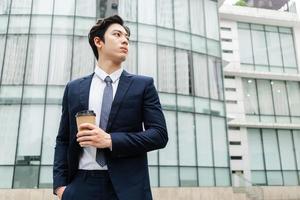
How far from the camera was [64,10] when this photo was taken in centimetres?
1827

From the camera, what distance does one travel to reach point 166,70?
62.1ft

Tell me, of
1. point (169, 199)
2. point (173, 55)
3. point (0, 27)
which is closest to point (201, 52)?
point (173, 55)

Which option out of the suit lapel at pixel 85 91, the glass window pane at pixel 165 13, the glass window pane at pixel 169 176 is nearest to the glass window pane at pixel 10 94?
the glass window pane at pixel 169 176

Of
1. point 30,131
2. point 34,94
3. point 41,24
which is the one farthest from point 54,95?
point 41,24

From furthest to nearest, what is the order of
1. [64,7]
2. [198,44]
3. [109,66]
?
[198,44]
[64,7]
[109,66]

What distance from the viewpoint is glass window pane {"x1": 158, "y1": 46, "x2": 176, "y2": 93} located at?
18.5 m

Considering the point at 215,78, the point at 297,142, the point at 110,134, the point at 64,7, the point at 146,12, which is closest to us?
the point at 110,134

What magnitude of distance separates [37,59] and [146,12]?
6.54 metres

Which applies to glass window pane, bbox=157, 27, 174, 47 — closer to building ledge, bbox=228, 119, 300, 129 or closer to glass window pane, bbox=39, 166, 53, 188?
glass window pane, bbox=39, 166, 53, 188

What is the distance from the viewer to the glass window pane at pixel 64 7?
1820 centimetres

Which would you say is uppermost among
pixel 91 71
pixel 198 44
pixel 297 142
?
pixel 198 44

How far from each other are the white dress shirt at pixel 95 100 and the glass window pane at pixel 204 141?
53.6 feet

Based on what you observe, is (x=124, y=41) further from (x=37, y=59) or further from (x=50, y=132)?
(x=37, y=59)

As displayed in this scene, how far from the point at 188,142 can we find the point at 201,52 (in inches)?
222
